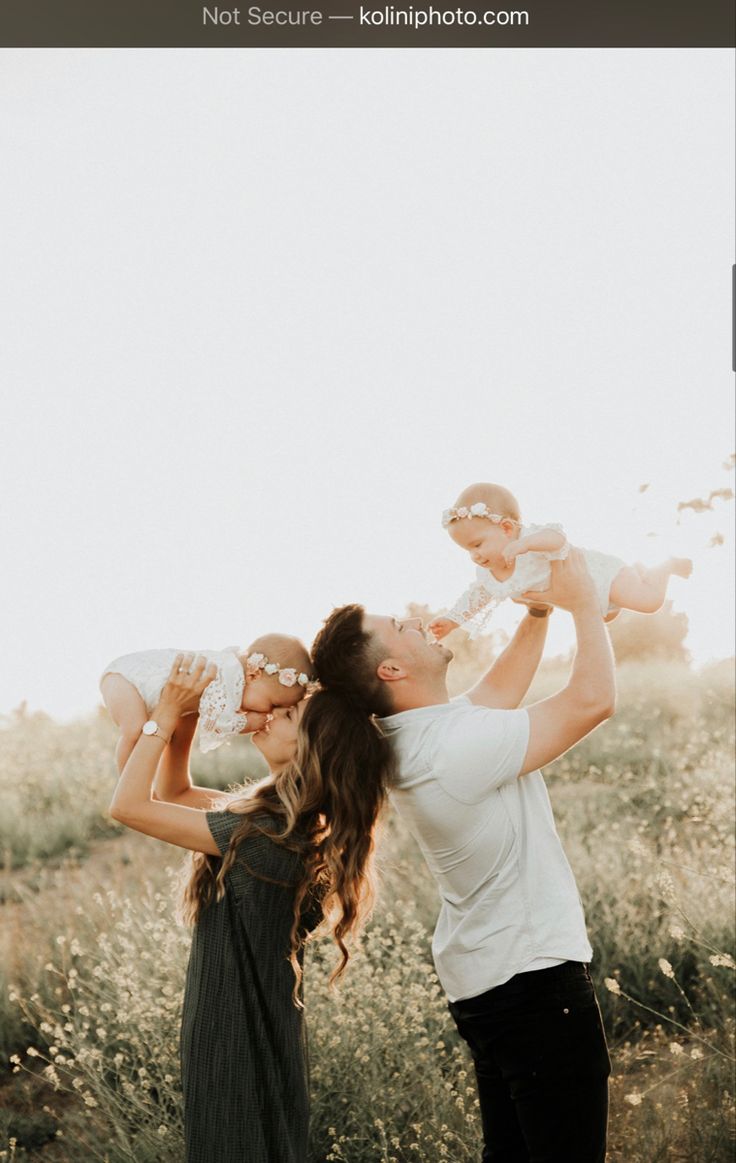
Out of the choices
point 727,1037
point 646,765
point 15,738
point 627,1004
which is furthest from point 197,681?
point 15,738

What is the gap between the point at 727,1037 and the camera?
3893mm

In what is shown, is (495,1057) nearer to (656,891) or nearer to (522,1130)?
(522,1130)

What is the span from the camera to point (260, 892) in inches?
92.4

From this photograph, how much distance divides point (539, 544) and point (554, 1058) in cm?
98

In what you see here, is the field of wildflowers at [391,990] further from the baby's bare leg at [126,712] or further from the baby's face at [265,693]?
the baby's bare leg at [126,712]

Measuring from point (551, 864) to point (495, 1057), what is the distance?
0.40 m

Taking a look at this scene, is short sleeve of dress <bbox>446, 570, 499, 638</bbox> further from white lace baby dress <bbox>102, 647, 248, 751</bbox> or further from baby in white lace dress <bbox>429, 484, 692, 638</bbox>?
white lace baby dress <bbox>102, 647, 248, 751</bbox>

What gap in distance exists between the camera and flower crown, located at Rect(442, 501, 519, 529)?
2.65m

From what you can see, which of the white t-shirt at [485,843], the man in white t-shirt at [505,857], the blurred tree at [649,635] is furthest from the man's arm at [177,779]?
the blurred tree at [649,635]

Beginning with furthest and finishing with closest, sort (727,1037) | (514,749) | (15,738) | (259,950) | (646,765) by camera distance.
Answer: (15,738), (646,765), (727,1037), (259,950), (514,749)

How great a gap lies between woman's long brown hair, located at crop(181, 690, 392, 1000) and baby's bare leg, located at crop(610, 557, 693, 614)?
67cm

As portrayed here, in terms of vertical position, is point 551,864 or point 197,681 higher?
point 197,681

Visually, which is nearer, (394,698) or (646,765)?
(394,698)

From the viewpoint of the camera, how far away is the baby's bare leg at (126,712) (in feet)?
7.72
